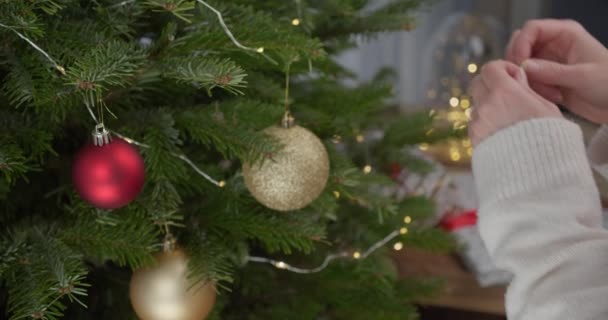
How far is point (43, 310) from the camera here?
1.21ft

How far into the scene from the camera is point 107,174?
40cm

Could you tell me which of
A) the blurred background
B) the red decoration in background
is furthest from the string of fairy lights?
the blurred background

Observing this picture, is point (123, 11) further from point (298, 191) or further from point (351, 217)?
point (351, 217)

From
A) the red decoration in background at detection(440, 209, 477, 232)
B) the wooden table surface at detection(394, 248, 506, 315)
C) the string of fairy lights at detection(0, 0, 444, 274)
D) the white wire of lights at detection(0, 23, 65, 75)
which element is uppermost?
the white wire of lights at detection(0, 23, 65, 75)

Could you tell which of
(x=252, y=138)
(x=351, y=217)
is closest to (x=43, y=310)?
(x=252, y=138)

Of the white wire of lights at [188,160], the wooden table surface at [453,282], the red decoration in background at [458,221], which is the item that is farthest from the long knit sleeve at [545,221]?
the red decoration in background at [458,221]

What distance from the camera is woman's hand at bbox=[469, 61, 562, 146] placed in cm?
44

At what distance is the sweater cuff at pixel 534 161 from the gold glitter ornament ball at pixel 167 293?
0.81 feet

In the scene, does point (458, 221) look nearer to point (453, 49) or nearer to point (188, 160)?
point (188, 160)

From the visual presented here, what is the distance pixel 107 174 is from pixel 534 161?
1.03 ft

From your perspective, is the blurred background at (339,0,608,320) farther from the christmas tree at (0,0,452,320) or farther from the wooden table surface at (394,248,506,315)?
the christmas tree at (0,0,452,320)

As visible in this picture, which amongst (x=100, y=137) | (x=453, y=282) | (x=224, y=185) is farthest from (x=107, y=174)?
(x=453, y=282)

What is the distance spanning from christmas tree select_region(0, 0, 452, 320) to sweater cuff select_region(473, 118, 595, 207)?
0.14 meters

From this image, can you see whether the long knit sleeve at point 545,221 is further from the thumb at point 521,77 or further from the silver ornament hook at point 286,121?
the silver ornament hook at point 286,121
